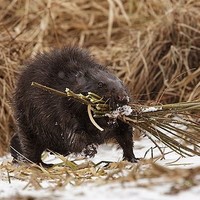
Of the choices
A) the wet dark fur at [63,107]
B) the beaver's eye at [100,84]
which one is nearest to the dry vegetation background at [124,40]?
the wet dark fur at [63,107]

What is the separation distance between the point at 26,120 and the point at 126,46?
2.18 metres

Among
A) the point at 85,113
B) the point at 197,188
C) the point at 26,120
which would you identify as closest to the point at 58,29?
the point at 26,120

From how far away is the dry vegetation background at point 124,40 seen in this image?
603 centimetres

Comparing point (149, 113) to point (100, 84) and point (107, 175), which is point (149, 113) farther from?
point (107, 175)

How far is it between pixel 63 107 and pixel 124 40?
2689 millimetres

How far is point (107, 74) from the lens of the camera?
4.43m

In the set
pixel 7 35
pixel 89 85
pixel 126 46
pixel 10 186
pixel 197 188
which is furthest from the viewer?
pixel 126 46

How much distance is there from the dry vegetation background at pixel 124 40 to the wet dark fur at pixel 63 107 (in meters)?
0.43

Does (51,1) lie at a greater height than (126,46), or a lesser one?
greater

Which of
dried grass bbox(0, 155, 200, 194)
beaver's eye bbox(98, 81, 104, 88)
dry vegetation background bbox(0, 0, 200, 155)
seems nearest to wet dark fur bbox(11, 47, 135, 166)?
beaver's eye bbox(98, 81, 104, 88)

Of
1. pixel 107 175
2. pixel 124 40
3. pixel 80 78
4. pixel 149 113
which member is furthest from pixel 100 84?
pixel 124 40

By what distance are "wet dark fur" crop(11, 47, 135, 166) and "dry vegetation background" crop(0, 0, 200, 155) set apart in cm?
43

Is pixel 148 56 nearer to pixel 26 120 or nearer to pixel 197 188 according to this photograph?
pixel 26 120

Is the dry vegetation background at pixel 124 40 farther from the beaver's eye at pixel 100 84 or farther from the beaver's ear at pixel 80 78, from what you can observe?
the beaver's eye at pixel 100 84
